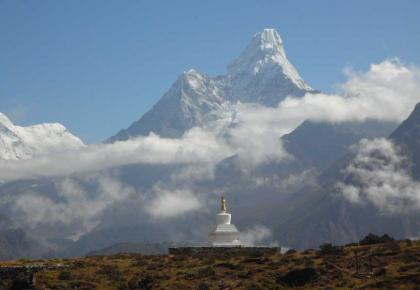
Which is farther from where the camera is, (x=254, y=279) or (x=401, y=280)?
(x=254, y=279)

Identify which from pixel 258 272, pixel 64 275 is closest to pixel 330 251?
pixel 258 272

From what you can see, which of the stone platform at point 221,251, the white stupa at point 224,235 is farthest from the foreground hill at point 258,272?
the white stupa at point 224,235

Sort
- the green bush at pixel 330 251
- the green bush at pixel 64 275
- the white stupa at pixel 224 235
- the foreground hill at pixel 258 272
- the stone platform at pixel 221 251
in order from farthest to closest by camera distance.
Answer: the white stupa at pixel 224 235 < the stone platform at pixel 221 251 < the green bush at pixel 330 251 < the green bush at pixel 64 275 < the foreground hill at pixel 258 272

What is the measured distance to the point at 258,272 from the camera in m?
71.7

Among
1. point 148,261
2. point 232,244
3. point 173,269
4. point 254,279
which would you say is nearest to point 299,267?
point 254,279

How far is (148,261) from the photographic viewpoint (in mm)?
84250

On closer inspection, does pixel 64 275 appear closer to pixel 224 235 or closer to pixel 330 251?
pixel 330 251

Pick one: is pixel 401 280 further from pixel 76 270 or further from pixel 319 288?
pixel 76 270

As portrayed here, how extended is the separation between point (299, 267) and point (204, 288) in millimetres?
9052

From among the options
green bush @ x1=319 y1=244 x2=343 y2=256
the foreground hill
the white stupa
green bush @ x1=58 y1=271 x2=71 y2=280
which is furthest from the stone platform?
green bush @ x1=58 y1=271 x2=71 y2=280

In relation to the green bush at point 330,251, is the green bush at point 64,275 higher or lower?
lower

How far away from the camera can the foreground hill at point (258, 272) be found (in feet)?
213

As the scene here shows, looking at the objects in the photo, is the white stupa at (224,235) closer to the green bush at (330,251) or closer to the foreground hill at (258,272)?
the foreground hill at (258,272)

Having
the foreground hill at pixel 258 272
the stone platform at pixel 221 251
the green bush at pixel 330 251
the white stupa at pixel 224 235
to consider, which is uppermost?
the white stupa at pixel 224 235
